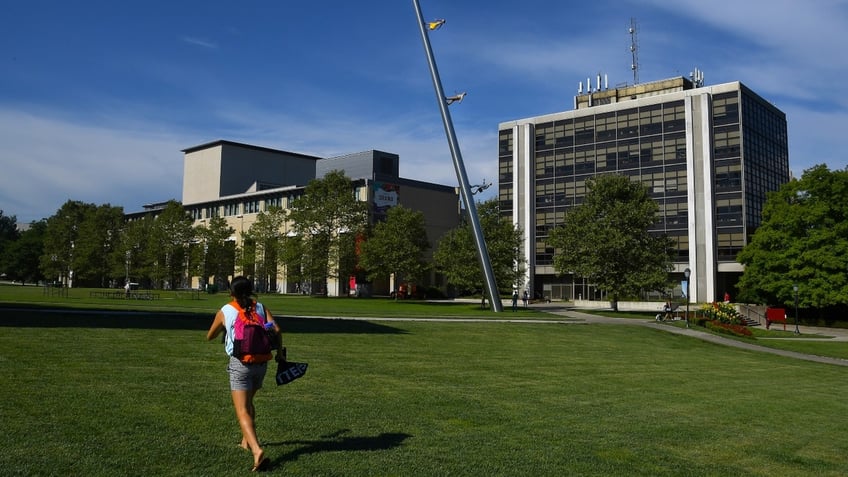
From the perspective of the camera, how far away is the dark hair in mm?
6496

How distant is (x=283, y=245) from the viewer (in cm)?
7594

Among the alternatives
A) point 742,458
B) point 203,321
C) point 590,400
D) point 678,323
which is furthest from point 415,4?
point 742,458

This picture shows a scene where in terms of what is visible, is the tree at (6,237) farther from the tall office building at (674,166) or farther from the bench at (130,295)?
the tall office building at (674,166)

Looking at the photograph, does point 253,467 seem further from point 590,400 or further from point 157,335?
point 157,335

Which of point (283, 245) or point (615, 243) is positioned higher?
point (283, 245)

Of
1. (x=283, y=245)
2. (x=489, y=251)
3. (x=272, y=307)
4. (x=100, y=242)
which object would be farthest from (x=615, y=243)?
(x=100, y=242)

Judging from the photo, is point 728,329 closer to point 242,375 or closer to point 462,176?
point 462,176

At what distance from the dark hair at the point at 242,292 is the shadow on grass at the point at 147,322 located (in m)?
12.1

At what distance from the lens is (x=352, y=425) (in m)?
8.32

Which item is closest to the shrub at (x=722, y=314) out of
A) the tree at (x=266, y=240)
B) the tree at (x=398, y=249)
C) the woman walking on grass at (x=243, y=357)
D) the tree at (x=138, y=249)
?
the tree at (x=398, y=249)

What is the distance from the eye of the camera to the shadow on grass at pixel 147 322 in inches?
674

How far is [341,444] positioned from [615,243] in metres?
42.8

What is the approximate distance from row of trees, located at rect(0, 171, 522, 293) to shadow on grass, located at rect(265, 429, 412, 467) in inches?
1793

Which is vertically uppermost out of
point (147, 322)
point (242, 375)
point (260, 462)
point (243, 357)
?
point (243, 357)
